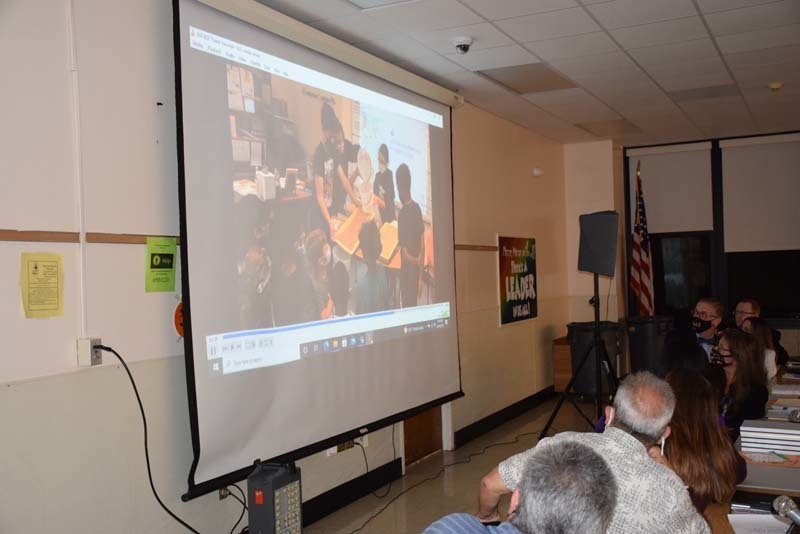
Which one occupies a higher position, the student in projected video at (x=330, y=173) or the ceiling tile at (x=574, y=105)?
the ceiling tile at (x=574, y=105)

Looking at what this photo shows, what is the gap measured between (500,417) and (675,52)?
3.72 m

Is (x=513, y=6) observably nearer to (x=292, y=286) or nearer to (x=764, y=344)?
(x=292, y=286)

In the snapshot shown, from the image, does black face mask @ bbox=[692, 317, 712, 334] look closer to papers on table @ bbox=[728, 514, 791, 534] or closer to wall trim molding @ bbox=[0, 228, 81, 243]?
papers on table @ bbox=[728, 514, 791, 534]

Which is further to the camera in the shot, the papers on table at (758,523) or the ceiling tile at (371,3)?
the ceiling tile at (371,3)

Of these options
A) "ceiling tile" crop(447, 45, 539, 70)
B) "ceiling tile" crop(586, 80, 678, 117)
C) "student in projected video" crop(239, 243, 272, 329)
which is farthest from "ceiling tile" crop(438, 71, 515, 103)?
"student in projected video" crop(239, 243, 272, 329)

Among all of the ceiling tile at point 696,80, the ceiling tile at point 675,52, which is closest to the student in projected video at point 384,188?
the ceiling tile at point 675,52

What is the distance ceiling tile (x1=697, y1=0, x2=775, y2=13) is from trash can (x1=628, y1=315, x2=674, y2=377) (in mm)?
5016

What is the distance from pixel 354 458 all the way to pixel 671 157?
21.5ft

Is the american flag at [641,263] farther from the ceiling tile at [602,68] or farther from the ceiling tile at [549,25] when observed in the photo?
the ceiling tile at [549,25]

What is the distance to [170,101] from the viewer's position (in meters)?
3.32

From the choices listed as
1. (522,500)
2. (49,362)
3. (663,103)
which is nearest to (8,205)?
(49,362)

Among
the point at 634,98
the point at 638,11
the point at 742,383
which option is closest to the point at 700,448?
the point at 742,383

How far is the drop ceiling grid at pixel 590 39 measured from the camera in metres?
4.02

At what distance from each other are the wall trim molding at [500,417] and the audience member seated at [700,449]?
11.3 feet
